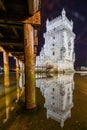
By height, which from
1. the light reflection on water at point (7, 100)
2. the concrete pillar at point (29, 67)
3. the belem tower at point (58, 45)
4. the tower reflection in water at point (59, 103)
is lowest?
the tower reflection in water at point (59, 103)

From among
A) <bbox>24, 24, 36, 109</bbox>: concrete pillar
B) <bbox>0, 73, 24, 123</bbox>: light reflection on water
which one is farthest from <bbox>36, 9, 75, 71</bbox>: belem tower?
<bbox>24, 24, 36, 109</bbox>: concrete pillar

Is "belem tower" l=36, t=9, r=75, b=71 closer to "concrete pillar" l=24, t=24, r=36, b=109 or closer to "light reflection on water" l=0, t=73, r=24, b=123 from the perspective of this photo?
"light reflection on water" l=0, t=73, r=24, b=123

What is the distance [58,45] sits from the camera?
48156mm

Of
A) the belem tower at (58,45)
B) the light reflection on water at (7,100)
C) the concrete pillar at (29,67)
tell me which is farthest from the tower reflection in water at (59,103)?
the belem tower at (58,45)

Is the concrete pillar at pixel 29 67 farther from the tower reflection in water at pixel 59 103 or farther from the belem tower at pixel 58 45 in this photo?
the belem tower at pixel 58 45

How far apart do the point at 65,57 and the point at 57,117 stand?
140 ft

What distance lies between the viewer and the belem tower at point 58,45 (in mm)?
46031

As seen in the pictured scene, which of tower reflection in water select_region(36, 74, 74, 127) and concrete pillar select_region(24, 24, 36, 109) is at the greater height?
concrete pillar select_region(24, 24, 36, 109)

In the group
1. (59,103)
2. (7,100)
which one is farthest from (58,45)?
(59,103)

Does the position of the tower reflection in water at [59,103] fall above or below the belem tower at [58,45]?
below

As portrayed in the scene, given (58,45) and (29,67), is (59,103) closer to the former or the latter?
(29,67)

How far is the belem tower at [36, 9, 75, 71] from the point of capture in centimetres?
4603

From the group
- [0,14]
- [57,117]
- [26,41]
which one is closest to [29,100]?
[57,117]

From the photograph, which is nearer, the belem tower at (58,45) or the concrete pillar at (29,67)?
the concrete pillar at (29,67)
